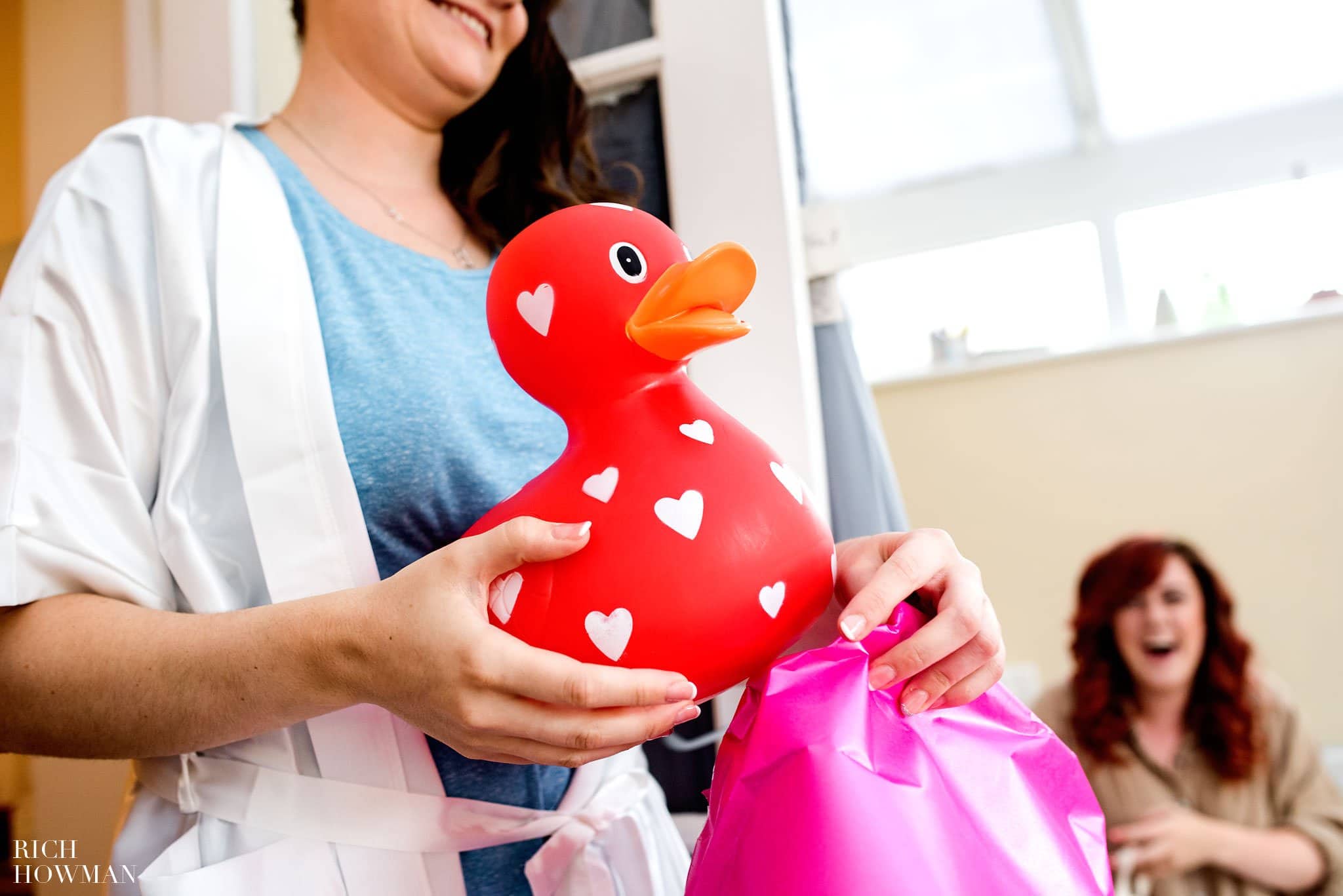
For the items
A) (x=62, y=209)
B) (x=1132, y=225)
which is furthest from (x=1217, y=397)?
(x=62, y=209)

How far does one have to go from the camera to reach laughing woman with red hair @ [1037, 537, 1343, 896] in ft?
5.54

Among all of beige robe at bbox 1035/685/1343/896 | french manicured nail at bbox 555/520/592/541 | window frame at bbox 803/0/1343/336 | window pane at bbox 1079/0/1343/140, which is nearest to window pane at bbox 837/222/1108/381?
window frame at bbox 803/0/1343/336

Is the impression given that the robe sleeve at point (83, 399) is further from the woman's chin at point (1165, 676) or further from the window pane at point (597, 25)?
the woman's chin at point (1165, 676)

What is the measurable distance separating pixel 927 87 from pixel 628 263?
2.72m

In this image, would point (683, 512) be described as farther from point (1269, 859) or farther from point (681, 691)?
point (1269, 859)

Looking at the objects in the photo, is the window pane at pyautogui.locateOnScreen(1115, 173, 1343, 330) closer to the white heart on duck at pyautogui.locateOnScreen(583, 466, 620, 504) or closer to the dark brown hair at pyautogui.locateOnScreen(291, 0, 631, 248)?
the dark brown hair at pyautogui.locateOnScreen(291, 0, 631, 248)

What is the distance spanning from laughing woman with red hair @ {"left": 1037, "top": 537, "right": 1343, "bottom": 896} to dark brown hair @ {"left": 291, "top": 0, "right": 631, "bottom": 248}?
1576 mm

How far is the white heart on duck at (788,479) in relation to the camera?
481 mm

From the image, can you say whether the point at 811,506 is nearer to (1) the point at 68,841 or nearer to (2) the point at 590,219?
(2) the point at 590,219

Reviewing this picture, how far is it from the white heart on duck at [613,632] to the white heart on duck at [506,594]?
4 cm

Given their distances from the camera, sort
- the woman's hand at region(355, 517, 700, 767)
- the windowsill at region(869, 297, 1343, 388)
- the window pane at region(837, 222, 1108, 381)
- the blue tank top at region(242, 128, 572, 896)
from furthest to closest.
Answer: the window pane at region(837, 222, 1108, 381) < the windowsill at region(869, 297, 1343, 388) < the blue tank top at region(242, 128, 572, 896) < the woman's hand at region(355, 517, 700, 767)

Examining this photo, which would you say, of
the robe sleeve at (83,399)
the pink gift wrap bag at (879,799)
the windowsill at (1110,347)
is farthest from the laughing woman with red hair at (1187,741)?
the robe sleeve at (83,399)

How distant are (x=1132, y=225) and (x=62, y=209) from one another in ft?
10.1

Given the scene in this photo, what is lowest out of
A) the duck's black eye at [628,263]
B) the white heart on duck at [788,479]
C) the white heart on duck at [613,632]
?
the white heart on duck at [613,632]
